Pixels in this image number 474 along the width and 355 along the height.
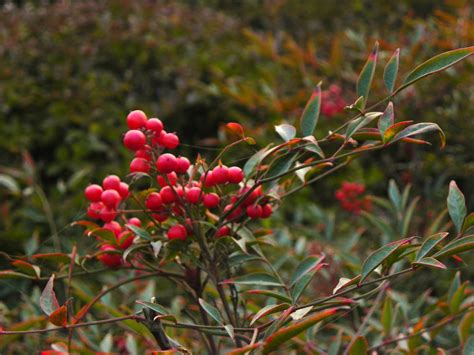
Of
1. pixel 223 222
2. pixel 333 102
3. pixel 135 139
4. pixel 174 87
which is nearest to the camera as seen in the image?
pixel 135 139

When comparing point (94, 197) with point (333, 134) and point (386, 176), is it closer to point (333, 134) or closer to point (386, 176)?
point (333, 134)

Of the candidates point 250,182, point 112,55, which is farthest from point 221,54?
point 250,182

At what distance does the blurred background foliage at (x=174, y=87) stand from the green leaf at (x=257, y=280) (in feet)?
4.83

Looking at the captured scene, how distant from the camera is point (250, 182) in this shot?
117 centimetres

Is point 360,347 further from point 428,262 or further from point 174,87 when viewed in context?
point 174,87

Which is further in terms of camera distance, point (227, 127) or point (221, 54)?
point (221, 54)

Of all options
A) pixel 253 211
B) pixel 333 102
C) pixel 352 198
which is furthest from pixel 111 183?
pixel 333 102

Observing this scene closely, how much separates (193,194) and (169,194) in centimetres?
4

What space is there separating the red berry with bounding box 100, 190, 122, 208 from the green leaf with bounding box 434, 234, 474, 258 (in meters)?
0.49

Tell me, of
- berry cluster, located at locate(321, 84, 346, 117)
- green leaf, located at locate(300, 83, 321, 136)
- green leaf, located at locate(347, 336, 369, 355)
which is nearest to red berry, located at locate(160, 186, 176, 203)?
green leaf, located at locate(300, 83, 321, 136)

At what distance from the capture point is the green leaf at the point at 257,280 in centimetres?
108

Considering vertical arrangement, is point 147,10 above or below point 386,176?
above

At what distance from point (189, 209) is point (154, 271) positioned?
0.15 meters

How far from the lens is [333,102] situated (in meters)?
3.35
